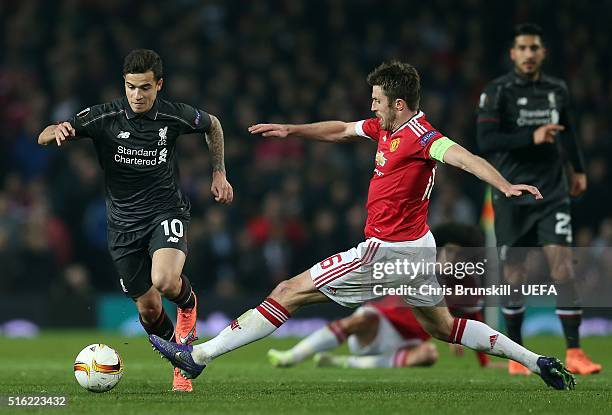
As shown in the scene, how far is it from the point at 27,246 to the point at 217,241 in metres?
2.33

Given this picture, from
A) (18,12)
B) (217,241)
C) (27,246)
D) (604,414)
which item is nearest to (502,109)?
(604,414)

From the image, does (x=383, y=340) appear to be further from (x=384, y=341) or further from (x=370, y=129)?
(x=370, y=129)

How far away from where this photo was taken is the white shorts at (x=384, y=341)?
33.8 feet

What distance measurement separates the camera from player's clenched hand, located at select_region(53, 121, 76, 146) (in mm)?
7523

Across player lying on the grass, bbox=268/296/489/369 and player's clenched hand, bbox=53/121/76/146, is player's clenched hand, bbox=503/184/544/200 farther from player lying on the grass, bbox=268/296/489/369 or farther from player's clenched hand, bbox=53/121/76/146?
player lying on the grass, bbox=268/296/489/369

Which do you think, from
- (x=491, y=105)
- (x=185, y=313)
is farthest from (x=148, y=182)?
(x=491, y=105)

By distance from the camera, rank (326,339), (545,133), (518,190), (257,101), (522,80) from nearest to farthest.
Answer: (518,190), (545,133), (522,80), (326,339), (257,101)

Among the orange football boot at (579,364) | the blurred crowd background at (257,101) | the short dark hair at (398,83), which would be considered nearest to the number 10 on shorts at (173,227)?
the short dark hair at (398,83)

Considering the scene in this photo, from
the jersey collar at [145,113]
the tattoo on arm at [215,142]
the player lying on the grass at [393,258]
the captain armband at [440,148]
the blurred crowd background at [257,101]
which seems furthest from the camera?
the blurred crowd background at [257,101]

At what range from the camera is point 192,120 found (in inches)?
320

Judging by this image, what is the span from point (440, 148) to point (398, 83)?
0.57 metres

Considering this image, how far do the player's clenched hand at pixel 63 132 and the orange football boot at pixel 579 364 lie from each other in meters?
4.17

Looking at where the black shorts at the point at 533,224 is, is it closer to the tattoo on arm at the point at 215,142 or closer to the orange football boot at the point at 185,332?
the tattoo on arm at the point at 215,142

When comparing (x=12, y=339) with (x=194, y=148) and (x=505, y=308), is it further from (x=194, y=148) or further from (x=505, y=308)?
(x=505, y=308)
